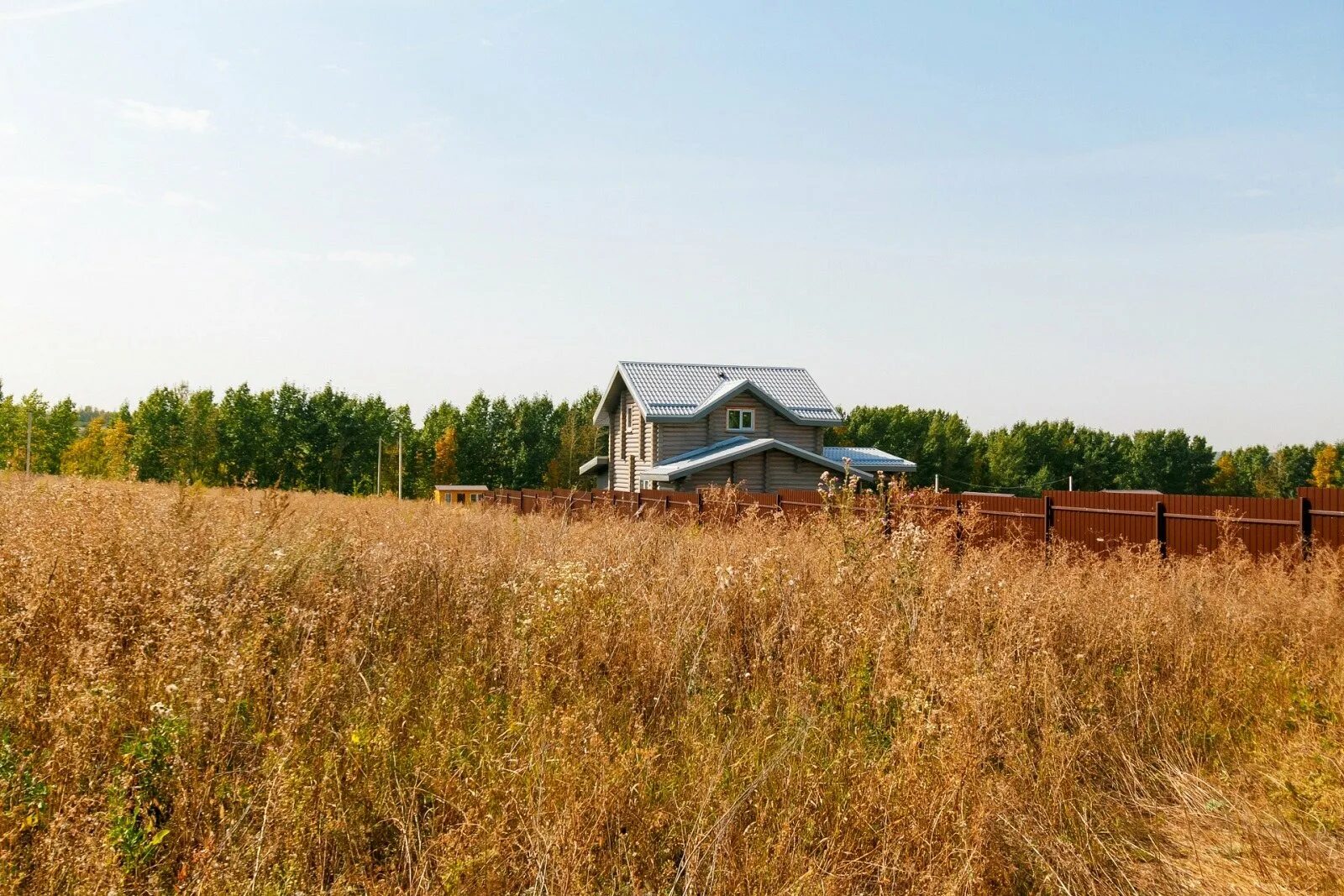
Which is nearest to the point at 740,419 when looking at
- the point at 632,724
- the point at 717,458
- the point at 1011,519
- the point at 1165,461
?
the point at 717,458

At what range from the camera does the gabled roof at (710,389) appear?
30089 mm

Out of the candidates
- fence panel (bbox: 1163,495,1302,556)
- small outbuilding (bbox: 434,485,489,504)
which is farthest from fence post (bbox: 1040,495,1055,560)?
small outbuilding (bbox: 434,485,489,504)

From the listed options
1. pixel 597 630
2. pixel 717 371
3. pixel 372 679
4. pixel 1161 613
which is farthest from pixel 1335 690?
pixel 717 371

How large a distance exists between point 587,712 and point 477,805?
29.7 inches

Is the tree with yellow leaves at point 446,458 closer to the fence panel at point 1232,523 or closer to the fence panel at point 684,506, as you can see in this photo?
the fence panel at point 684,506

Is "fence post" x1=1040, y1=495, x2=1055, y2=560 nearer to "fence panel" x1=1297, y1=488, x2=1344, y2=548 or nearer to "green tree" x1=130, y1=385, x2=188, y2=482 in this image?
"fence panel" x1=1297, y1=488, x2=1344, y2=548

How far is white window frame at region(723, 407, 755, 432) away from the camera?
31.0m

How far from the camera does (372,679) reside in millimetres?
4707

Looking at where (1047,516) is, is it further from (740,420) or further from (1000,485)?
(1000,485)

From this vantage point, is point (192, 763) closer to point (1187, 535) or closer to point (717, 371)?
point (1187, 535)

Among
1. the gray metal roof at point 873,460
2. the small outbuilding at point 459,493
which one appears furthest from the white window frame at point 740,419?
the small outbuilding at point 459,493

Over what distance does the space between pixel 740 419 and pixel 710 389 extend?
1.86 m

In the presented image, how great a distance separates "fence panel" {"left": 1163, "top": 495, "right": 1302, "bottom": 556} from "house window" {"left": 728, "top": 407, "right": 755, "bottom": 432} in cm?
1999

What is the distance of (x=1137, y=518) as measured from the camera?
11727 millimetres
